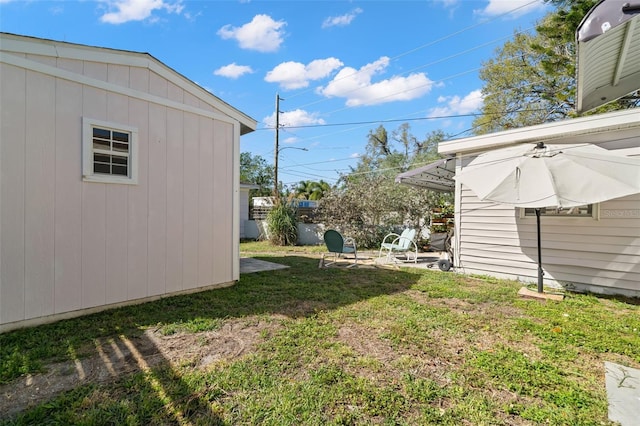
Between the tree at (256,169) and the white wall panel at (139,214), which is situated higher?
the tree at (256,169)

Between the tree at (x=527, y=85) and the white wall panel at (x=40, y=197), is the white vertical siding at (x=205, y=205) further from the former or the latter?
the tree at (x=527, y=85)

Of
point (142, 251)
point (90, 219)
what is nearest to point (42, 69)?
point (90, 219)

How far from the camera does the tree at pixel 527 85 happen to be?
988 centimetres

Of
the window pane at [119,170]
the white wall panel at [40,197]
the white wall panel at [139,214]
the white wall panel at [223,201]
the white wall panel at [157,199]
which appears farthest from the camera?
the white wall panel at [223,201]

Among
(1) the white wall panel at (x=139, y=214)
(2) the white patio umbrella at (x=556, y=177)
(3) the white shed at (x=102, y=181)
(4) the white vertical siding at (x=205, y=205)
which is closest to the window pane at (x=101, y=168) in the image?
(3) the white shed at (x=102, y=181)

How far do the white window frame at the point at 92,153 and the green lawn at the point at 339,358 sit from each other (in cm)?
162

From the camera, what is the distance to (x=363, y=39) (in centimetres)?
1249

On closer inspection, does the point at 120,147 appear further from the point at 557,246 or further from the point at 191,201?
the point at 557,246

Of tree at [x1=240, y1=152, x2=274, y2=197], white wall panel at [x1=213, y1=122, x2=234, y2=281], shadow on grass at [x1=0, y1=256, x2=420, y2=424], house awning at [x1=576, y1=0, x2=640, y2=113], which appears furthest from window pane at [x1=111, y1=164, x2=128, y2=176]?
tree at [x1=240, y1=152, x2=274, y2=197]

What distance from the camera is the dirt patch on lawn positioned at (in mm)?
2045

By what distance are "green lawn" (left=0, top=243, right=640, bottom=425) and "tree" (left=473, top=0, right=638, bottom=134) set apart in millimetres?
9318

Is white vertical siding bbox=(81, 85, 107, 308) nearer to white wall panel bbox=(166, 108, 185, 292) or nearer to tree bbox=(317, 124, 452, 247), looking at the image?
white wall panel bbox=(166, 108, 185, 292)

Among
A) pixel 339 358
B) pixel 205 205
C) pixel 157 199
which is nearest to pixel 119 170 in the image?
pixel 157 199

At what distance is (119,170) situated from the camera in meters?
3.79
